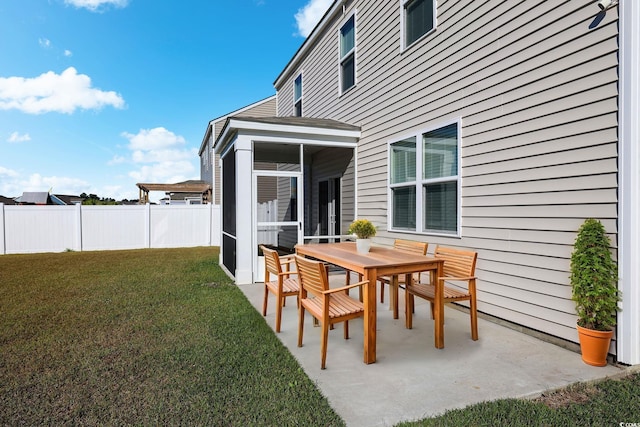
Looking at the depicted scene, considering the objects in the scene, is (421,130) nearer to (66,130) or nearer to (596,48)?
(596,48)

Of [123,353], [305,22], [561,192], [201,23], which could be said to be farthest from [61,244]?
[561,192]

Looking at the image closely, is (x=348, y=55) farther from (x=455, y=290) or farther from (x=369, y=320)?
(x=369, y=320)

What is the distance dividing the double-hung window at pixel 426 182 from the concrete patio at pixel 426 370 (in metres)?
→ 1.60

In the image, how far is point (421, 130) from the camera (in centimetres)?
500

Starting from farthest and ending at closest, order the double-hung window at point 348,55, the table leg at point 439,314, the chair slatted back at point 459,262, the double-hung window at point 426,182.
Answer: the double-hung window at point 348,55 < the double-hung window at point 426,182 < the chair slatted back at point 459,262 < the table leg at point 439,314

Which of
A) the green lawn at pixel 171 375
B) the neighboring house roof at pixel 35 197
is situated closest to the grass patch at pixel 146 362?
the green lawn at pixel 171 375

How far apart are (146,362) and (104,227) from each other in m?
11.0

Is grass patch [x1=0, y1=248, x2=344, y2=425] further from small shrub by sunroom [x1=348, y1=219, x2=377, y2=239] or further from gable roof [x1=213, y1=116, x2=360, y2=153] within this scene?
gable roof [x1=213, y1=116, x2=360, y2=153]

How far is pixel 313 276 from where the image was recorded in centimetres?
286

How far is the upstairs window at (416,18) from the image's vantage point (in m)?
4.95

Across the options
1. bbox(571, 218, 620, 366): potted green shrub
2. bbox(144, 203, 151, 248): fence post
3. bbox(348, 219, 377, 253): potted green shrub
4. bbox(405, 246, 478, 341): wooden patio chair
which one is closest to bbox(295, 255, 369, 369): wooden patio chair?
bbox(348, 219, 377, 253): potted green shrub

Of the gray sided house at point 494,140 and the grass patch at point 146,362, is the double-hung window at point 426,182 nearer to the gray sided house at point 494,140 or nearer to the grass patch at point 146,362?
the gray sided house at point 494,140

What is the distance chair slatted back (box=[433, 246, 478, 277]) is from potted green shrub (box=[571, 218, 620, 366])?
0.89 metres

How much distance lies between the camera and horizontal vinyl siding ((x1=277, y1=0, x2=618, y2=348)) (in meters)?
2.88
